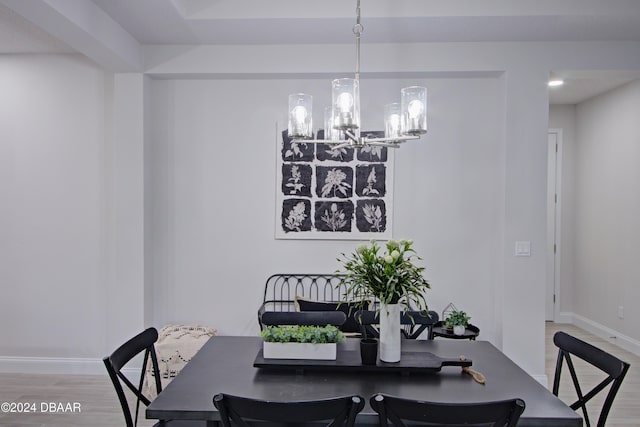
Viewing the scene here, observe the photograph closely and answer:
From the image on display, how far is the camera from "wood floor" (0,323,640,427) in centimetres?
303

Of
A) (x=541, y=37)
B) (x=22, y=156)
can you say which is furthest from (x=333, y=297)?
(x=22, y=156)

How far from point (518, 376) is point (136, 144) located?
310 centimetres

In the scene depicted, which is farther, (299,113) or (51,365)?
(51,365)

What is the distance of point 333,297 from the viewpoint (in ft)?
12.7

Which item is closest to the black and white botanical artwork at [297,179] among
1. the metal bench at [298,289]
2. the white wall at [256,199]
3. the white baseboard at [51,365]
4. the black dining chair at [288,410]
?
the white wall at [256,199]

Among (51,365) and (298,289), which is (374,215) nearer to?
(298,289)

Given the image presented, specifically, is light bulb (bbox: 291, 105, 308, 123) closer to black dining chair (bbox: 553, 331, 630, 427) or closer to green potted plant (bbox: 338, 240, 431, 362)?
green potted plant (bbox: 338, 240, 431, 362)

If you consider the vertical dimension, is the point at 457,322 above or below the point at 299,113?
below

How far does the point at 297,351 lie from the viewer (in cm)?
203

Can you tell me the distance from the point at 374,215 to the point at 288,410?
2.50 m

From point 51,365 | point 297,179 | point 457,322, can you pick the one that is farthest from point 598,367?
point 51,365

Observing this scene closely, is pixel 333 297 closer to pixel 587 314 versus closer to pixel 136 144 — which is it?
pixel 136 144

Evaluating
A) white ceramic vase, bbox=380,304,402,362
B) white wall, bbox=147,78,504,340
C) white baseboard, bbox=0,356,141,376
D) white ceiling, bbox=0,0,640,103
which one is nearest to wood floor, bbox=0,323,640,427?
white baseboard, bbox=0,356,141,376

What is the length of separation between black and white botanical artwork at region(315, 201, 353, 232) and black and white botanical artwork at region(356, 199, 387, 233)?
4.1 inches
